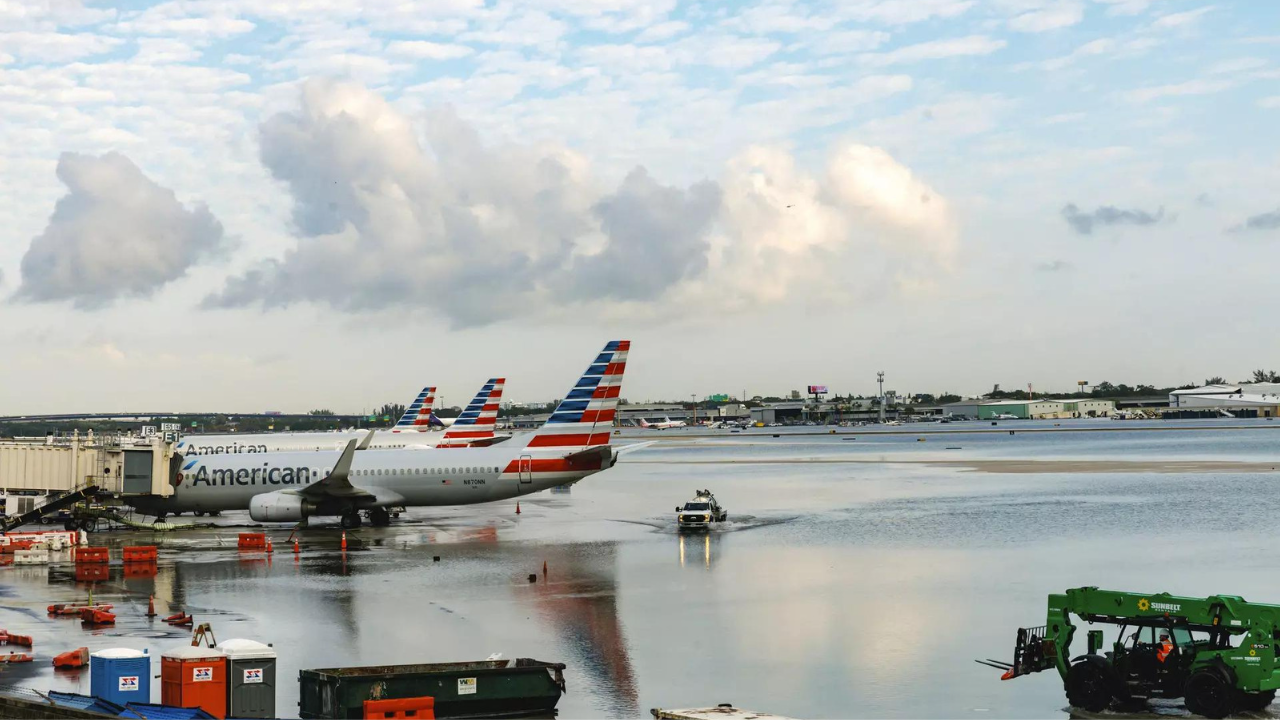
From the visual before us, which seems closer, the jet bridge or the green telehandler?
the green telehandler

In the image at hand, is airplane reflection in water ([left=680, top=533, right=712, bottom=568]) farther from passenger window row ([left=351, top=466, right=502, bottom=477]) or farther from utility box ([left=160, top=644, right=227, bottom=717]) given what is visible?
utility box ([left=160, top=644, right=227, bottom=717])

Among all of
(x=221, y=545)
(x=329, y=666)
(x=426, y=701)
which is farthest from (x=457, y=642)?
(x=221, y=545)

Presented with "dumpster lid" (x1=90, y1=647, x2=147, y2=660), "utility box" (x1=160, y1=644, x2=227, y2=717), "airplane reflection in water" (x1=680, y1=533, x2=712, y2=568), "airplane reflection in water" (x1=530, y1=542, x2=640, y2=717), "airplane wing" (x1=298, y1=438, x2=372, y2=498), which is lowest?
"airplane reflection in water" (x1=680, y1=533, x2=712, y2=568)

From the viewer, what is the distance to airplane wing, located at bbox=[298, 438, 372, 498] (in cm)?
5459

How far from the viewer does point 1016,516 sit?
59.0m

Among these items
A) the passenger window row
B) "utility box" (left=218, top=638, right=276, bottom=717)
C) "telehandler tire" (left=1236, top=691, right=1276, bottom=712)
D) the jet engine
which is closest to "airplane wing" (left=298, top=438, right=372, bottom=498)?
the jet engine

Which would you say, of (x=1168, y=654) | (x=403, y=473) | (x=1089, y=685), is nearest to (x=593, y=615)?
(x=1089, y=685)

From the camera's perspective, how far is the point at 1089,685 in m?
21.2

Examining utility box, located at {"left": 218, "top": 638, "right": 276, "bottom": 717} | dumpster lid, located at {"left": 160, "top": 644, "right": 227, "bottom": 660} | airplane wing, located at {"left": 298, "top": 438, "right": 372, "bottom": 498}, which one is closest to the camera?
dumpster lid, located at {"left": 160, "top": 644, "right": 227, "bottom": 660}

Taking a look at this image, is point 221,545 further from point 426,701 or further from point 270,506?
point 426,701

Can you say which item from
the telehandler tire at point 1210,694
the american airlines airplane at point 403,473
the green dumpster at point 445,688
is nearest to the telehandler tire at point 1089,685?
the telehandler tire at point 1210,694

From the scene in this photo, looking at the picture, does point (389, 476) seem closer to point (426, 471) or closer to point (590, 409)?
point (426, 471)

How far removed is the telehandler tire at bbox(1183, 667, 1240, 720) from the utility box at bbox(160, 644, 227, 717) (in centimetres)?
1583

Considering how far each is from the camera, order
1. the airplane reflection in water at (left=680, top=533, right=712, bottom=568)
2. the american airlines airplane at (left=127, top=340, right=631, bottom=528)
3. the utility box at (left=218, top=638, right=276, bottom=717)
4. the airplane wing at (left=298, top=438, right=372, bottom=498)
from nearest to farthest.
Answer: the utility box at (left=218, top=638, right=276, bottom=717) → the airplane reflection in water at (left=680, top=533, right=712, bottom=568) → the airplane wing at (left=298, top=438, right=372, bottom=498) → the american airlines airplane at (left=127, top=340, right=631, bottom=528)
